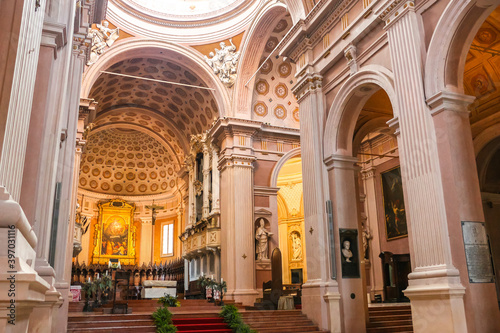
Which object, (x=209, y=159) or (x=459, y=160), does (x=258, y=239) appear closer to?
(x=209, y=159)

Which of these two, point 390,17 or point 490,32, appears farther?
point 490,32

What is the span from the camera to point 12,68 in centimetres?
304

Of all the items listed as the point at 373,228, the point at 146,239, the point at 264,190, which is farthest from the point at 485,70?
the point at 146,239

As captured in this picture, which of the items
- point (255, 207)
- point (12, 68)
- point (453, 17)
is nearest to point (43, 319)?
point (12, 68)

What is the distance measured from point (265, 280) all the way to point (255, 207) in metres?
2.71

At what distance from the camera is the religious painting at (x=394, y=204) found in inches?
586

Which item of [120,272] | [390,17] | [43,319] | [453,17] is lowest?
[43,319]

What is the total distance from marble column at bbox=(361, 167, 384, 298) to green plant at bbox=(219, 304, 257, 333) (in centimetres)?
629

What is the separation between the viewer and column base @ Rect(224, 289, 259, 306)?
15617 mm

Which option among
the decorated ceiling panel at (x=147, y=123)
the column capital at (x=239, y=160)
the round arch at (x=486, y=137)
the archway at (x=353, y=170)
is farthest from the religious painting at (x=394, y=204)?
the decorated ceiling panel at (x=147, y=123)

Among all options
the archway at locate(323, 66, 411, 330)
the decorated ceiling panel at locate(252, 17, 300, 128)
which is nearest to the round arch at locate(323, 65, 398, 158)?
the archway at locate(323, 66, 411, 330)

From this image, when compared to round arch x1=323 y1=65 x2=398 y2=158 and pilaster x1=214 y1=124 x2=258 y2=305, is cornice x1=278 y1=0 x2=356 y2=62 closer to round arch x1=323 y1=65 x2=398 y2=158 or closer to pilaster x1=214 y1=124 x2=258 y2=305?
round arch x1=323 y1=65 x2=398 y2=158

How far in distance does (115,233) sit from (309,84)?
19.5m

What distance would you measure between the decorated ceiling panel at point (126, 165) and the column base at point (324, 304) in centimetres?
1695
